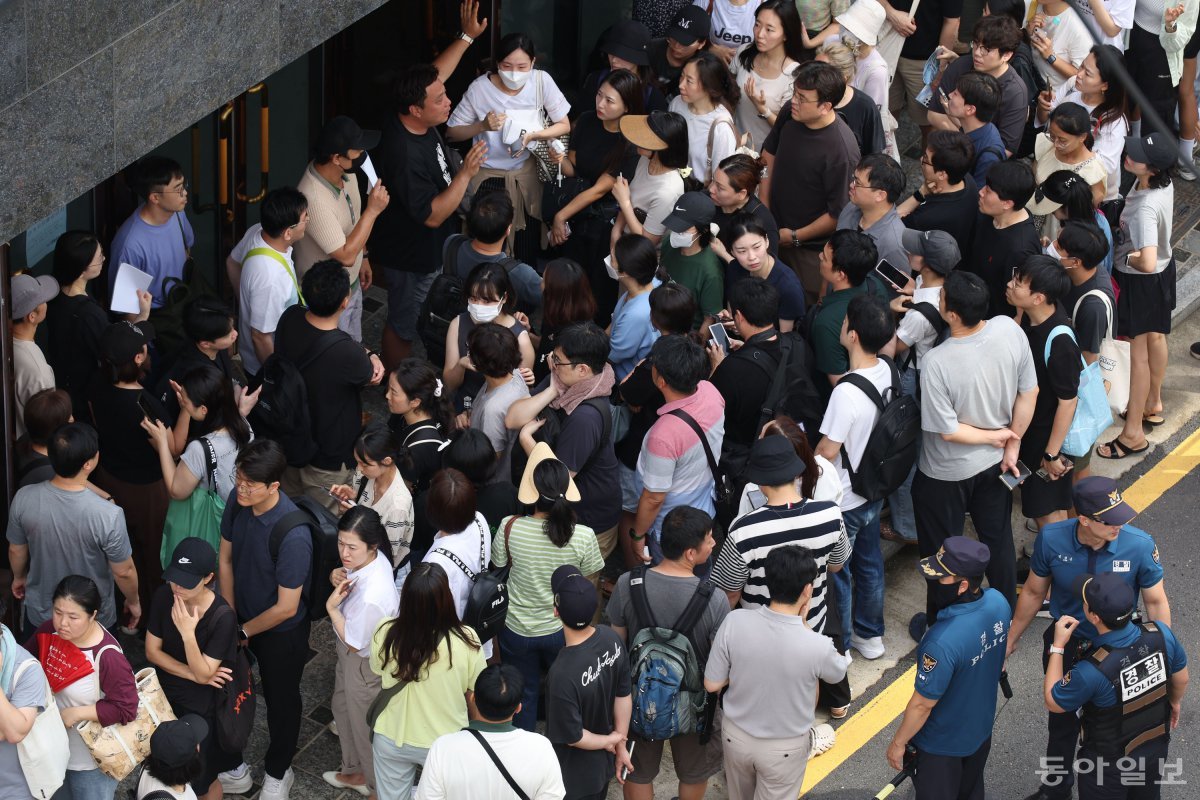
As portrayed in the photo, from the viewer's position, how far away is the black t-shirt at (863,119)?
34.0 ft

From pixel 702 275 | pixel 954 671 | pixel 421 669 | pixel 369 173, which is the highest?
pixel 369 173

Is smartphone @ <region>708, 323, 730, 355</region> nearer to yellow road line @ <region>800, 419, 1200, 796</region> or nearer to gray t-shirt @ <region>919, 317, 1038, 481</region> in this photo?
gray t-shirt @ <region>919, 317, 1038, 481</region>

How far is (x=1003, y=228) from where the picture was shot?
9305mm

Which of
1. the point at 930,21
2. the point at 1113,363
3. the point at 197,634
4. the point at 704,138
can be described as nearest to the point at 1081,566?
the point at 1113,363

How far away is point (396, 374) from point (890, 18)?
531cm

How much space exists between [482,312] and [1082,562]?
3.21 meters

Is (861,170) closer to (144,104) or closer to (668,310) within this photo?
(668,310)

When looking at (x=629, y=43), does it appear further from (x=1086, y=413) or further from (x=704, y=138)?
(x=1086, y=413)

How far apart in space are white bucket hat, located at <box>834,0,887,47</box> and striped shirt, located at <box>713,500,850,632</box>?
4.35m

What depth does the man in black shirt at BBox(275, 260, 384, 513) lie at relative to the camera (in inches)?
328

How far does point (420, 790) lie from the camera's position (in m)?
6.46

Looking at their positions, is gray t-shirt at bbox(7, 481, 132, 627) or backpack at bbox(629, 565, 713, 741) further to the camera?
gray t-shirt at bbox(7, 481, 132, 627)

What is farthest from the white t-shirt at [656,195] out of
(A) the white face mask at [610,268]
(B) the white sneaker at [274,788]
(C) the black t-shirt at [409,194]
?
(B) the white sneaker at [274,788]

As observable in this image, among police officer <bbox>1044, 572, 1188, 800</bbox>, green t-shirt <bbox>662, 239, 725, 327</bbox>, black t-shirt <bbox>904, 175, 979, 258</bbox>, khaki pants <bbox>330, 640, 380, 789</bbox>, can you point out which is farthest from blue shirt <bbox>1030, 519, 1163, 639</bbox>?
khaki pants <bbox>330, 640, 380, 789</bbox>
